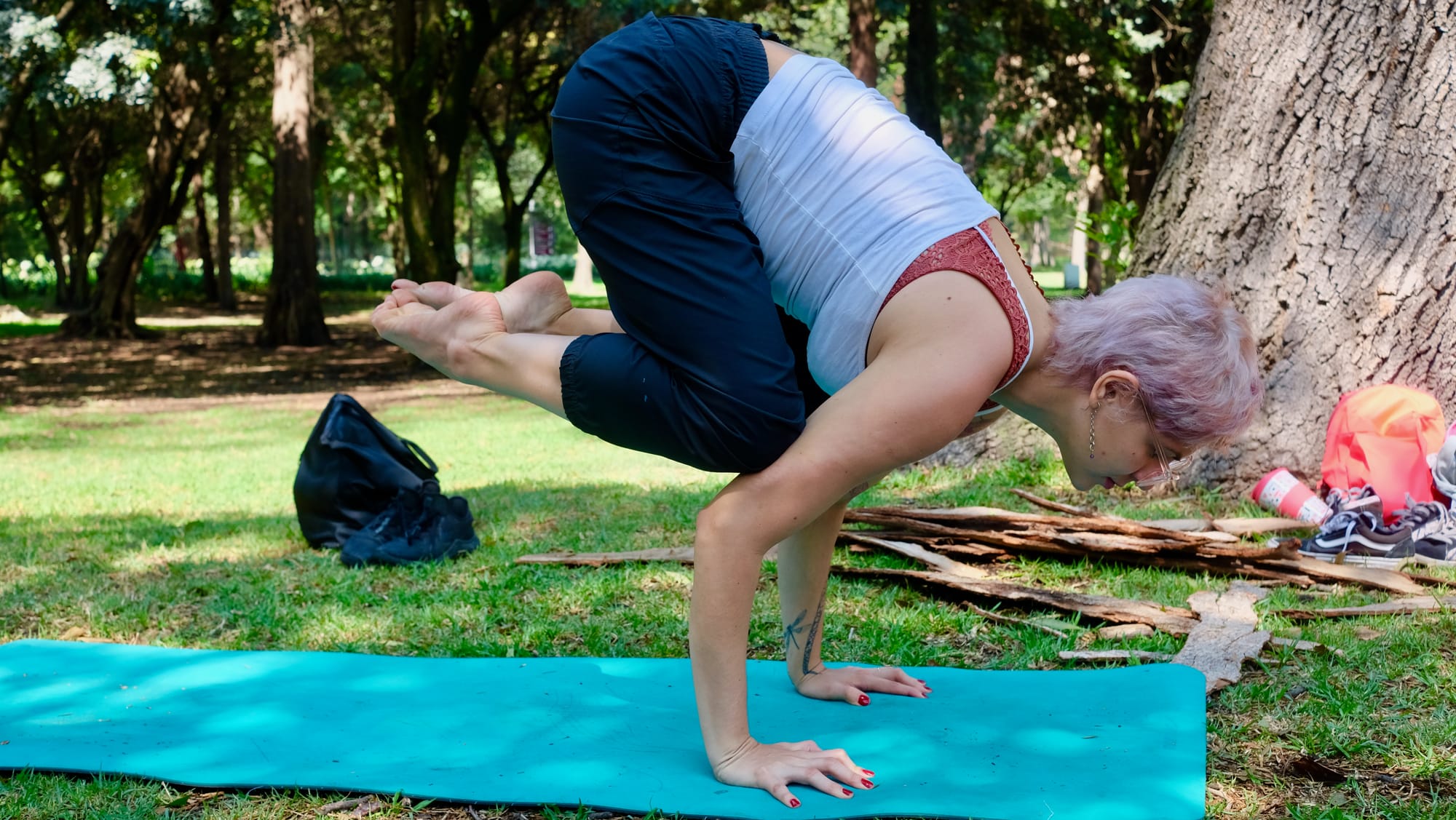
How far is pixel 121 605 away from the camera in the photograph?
4301 millimetres

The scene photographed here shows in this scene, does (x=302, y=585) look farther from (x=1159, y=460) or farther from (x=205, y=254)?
(x=205, y=254)

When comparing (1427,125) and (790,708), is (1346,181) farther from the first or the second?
(790,708)

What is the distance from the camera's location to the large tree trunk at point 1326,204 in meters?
5.17

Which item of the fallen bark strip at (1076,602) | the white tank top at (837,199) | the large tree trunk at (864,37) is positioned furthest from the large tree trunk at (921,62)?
the white tank top at (837,199)

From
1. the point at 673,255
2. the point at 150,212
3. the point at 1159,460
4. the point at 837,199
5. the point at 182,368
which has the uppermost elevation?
the point at 150,212

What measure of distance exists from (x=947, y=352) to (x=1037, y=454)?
4.37m

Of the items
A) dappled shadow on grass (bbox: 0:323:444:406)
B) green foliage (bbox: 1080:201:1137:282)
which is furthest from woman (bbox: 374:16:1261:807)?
dappled shadow on grass (bbox: 0:323:444:406)

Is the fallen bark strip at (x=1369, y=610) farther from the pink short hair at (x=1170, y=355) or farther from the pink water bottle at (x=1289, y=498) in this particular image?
the pink short hair at (x=1170, y=355)

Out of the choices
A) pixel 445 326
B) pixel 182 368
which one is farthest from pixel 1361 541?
pixel 182 368

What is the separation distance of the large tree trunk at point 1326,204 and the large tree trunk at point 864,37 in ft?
24.1

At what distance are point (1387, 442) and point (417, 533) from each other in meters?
3.94

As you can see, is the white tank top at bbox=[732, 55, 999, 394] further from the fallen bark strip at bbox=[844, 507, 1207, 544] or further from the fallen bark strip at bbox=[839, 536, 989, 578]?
the fallen bark strip at bbox=[844, 507, 1207, 544]

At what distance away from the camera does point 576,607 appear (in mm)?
4219

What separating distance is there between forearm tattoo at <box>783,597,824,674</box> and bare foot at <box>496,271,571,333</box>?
102cm
